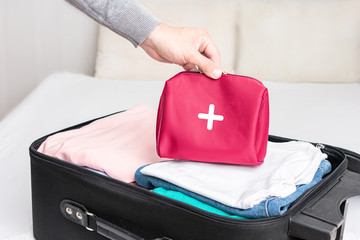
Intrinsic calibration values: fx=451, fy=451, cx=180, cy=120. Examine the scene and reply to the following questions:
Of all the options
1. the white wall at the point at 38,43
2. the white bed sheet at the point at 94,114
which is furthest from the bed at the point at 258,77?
the white wall at the point at 38,43

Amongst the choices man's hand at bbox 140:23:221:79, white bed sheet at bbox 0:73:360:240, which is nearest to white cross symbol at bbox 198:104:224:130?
man's hand at bbox 140:23:221:79

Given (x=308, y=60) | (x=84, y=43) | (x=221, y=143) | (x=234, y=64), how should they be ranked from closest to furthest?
(x=221, y=143), (x=308, y=60), (x=234, y=64), (x=84, y=43)

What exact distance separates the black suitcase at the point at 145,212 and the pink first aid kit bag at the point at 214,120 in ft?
0.37

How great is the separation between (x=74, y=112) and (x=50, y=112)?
0.28 feet

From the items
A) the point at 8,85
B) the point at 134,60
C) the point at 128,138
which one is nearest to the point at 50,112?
the point at 134,60

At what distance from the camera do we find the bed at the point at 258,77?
4.10ft

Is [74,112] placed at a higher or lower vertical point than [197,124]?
lower

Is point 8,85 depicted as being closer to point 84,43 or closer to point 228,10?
point 84,43

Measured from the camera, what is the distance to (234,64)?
181cm

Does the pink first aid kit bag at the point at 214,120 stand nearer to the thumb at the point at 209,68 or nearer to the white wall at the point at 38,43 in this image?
the thumb at the point at 209,68

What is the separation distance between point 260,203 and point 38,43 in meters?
1.81

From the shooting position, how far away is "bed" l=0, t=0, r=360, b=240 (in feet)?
4.10

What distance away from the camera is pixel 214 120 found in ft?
2.35

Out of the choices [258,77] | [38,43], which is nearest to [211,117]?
[258,77]
